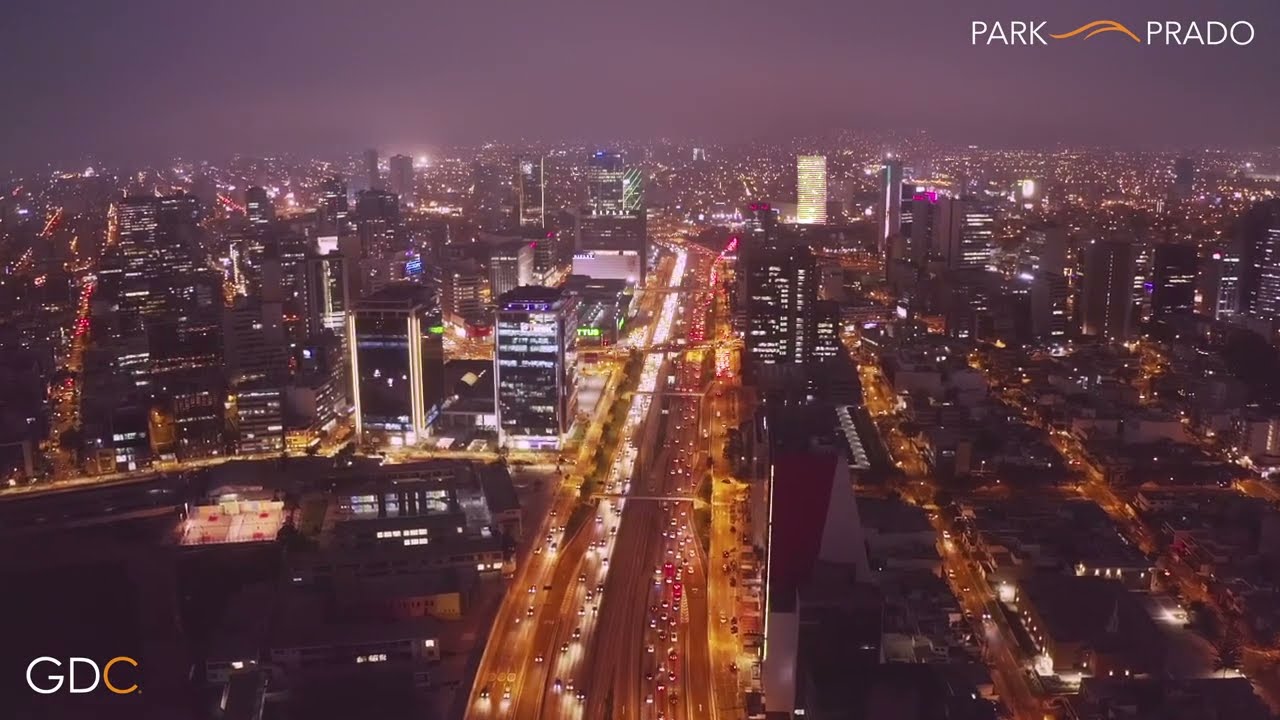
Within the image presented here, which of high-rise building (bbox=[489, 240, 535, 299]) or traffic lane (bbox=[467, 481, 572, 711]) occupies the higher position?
high-rise building (bbox=[489, 240, 535, 299])

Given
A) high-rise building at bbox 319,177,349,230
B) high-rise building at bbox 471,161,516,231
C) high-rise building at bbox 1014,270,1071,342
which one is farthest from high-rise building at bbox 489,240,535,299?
high-rise building at bbox 1014,270,1071,342

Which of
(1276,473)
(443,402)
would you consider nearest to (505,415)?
(443,402)

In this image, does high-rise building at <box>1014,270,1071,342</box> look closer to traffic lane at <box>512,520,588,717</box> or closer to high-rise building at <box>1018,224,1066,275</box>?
high-rise building at <box>1018,224,1066,275</box>

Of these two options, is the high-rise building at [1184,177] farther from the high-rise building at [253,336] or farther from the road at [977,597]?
the high-rise building at [253,336]

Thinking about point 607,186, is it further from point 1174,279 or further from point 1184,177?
point 1184,177

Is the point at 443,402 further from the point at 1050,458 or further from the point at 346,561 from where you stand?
the point at 1050,458
